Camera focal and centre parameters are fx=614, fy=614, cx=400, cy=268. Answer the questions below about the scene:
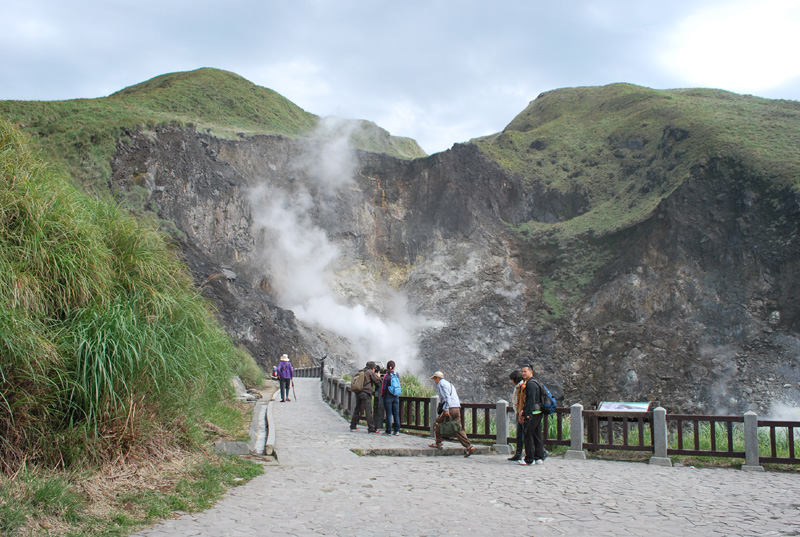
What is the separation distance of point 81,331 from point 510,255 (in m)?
46.0

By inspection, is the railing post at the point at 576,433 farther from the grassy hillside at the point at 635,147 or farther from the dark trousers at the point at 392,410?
the grassy hillside at the point at 635,147

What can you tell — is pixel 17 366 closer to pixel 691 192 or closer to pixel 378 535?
pixel 378 535

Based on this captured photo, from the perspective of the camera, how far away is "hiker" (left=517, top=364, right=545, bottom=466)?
32.1ft

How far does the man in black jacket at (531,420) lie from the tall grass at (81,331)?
5.02m

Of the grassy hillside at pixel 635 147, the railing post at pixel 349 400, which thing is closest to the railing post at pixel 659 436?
the railing post at pixel 349 400

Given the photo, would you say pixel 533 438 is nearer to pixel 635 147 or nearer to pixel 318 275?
pixel 318 275

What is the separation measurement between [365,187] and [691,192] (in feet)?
86.2

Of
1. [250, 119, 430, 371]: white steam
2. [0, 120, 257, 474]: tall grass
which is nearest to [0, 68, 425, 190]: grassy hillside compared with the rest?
[250, 119, 430, 371]: white steam

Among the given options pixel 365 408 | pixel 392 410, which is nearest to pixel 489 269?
pixel 392 410

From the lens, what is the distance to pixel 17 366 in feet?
19.3

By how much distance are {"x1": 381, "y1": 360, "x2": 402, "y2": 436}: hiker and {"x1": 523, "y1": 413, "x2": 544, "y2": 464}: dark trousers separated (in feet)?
12.0

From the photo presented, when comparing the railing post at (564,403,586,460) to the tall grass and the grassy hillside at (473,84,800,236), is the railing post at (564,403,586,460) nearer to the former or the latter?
the tall grass

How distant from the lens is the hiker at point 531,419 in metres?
9.78

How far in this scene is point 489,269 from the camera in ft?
163
